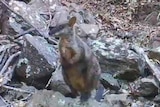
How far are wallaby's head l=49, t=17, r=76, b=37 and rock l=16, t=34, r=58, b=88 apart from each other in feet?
4.16

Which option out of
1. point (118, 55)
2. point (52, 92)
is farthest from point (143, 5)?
point (52, 92)

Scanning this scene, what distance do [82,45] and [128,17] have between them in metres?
4.19

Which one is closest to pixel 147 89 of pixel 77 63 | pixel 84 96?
pixel 84 96

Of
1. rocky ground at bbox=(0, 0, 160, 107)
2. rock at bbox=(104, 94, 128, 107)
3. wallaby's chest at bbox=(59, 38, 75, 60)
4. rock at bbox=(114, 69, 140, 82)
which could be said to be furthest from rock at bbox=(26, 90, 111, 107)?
rock at bbox=(114, 69, 140, 82)

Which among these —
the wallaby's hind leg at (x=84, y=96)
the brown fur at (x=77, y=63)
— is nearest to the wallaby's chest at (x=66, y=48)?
the brown fur at (x=77, y=63)

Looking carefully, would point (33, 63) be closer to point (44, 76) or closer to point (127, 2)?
point (44, 76)

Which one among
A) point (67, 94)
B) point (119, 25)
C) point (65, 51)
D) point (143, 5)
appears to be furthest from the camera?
point (143, 5)

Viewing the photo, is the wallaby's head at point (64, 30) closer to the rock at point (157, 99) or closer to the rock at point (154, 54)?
the rock at point (157, 99)

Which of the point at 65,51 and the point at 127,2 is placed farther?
the point at 127,2

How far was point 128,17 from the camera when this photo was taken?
7887mm

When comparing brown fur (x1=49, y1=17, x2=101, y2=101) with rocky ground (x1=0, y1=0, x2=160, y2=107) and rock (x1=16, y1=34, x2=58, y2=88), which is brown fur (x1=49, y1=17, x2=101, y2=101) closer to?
rocky ground (x1=0, y1=0, x2=160, y2=107)

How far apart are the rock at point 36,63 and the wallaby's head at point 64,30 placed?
1.27 m

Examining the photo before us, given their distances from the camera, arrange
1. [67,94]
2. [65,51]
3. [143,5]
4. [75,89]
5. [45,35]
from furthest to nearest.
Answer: [143,5] → [45,35] → [67,94] → [75,89] → [65,51]

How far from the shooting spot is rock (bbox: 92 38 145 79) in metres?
5.32
